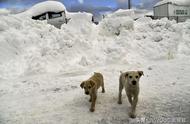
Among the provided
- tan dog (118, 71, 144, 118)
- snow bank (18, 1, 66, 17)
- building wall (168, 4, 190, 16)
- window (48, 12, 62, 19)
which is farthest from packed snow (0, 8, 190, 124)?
building wall (168, 4, 190, 16)

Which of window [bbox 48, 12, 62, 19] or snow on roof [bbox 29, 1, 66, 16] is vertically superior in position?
snow on roof [bbox 29, 1, 66, 16]

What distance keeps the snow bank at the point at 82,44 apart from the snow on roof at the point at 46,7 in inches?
170

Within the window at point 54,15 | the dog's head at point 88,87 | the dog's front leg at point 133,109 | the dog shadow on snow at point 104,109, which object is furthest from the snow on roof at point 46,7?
the dog's front leg at point 133,109

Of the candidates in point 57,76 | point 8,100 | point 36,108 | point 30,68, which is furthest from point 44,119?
point 30,68

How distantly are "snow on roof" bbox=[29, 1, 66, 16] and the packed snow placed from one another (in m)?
4.38

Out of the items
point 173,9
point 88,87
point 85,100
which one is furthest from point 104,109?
point 173,9

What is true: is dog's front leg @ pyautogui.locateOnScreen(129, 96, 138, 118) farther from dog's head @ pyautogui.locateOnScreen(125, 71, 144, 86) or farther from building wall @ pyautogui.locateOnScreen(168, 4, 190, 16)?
building wall @ pyautogui.locateOnScreen(168, 4, 190, 16)

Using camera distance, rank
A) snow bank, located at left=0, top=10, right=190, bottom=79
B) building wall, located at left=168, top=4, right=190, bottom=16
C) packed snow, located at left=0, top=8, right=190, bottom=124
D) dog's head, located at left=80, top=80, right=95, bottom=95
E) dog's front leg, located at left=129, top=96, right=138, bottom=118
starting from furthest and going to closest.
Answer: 1. building wall, located at left=168, top=4, right=190, bottom=16
2. snow bank, located at left=0, top=10, right=190, bottom=79
3. dog's head, located at left=80, top=80, right=95, bottom=95
4. packed snow, located at left=0, top=8, right=190, bottom=124
5. dog's front leg, located at left=129, top=96, right=138, bottom=118

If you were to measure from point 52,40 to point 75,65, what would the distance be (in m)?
2.34

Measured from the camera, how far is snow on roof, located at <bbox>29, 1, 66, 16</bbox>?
58.7 feet

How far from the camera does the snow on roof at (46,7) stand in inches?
705

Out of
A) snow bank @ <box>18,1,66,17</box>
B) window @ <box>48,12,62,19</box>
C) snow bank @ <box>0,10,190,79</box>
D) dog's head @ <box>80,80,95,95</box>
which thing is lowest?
dog's head @ <box>80,80,95,95</box>

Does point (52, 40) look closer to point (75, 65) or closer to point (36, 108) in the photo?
point (75, 65)

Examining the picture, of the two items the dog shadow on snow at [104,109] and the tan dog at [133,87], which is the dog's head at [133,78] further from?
the dog shadow on snow at [104,109]
